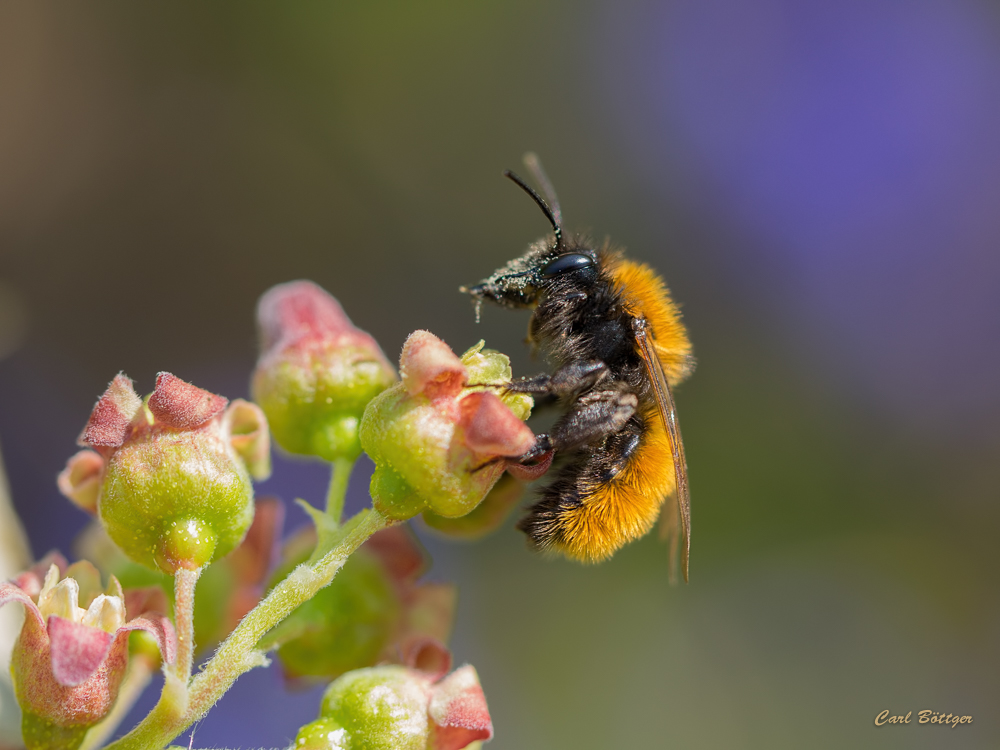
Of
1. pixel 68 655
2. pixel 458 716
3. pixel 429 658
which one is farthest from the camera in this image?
pixel 429 658

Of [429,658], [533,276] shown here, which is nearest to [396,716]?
[429,658]

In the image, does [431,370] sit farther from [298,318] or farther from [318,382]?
[298,318]

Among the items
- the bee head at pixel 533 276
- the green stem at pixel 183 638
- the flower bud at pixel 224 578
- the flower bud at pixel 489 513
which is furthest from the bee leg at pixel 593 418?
the green stem at pixel 183 638

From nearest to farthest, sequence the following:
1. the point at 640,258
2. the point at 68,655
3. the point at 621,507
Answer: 1. the point at 68,655
2. the point at 621,507
3. the point at 640,258

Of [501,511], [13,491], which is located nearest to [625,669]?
[13,491]

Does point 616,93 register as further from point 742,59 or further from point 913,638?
point 913,638

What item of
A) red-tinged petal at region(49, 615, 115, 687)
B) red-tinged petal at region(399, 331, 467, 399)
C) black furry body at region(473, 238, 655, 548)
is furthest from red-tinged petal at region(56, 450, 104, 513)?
black furry body at region(473, 238, 655, 548)
